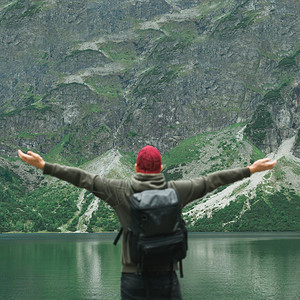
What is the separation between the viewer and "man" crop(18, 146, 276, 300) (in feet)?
28.8

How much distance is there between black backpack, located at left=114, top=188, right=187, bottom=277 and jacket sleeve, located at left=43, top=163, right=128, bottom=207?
616mm

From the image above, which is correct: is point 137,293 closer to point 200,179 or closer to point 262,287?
point 200,179

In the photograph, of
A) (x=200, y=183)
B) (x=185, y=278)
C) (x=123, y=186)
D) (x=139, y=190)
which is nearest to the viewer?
(x=139, y=190)

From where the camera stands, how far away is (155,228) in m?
8.35

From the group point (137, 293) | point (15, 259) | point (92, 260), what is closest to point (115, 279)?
point (92, 260)

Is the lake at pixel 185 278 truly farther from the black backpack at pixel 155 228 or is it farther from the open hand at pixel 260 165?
the black backpack at pixel 155 228

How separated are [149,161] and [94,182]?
1.14m

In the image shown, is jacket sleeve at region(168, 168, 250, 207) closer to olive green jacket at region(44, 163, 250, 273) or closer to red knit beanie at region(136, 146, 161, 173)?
olive green jacket at region(44, 163, 250, 273)

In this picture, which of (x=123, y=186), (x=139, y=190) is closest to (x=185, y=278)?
(x=123, y=186)

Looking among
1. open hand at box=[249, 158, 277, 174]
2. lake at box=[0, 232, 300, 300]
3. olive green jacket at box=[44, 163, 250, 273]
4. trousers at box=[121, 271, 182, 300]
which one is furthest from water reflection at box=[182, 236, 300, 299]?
olive green jacket at box=[44, 163, 250, 273]

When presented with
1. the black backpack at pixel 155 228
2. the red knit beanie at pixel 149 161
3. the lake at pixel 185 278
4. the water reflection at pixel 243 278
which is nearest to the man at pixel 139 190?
the red knit beanie at pixel 149 161

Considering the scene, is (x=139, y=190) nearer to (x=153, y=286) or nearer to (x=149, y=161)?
(x=149, y=161)

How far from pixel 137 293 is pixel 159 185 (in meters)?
2.03

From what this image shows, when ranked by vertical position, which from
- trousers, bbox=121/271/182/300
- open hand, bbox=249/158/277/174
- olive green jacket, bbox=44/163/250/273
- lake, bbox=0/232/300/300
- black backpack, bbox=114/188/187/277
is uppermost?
open hand, bbox=249/158/277/174
